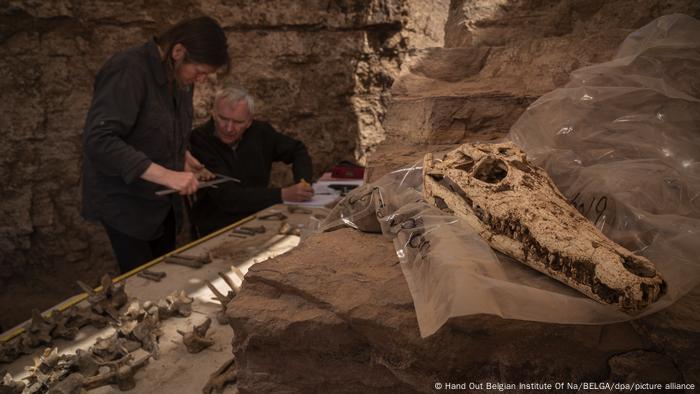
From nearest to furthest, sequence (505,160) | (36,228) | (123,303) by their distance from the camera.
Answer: (505,160) → (123,303) → (36,228)

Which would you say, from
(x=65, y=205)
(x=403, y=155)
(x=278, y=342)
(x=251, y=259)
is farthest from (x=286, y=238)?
(x=65, y=205)

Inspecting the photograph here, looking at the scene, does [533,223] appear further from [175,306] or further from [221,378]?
[175,306]

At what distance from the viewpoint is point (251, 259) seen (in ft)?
8.63

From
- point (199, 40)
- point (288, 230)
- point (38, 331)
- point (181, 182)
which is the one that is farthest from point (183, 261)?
point (199, 40)

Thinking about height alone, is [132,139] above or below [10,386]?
above

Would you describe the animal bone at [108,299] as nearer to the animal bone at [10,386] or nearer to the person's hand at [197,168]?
the animal bone at [10,386]

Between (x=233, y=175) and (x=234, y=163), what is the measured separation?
0.10 m

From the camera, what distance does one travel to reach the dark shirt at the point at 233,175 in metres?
3.52

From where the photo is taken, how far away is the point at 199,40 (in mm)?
2457

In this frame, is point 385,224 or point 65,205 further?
point 65,205

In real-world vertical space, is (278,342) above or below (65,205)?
above

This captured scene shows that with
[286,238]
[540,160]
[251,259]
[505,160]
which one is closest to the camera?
[505,160]

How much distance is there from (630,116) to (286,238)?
→ 1.96 m

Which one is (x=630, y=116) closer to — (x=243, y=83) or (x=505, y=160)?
(x=505, y=160)
